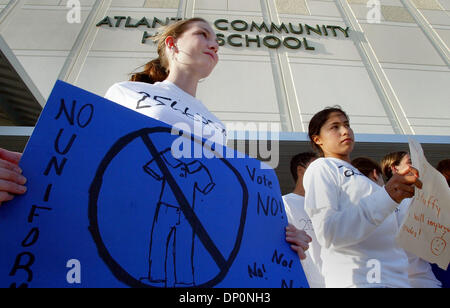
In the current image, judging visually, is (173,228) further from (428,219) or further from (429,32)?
(429,32)

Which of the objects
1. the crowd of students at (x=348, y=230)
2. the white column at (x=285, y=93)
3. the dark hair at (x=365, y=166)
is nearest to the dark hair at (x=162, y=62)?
the crowd of students at (x=348, y=230)

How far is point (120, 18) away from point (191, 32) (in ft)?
17.3

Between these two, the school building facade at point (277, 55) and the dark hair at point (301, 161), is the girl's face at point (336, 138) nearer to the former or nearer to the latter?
the dark hair at point (301, 161)

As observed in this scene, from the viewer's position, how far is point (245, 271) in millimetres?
750

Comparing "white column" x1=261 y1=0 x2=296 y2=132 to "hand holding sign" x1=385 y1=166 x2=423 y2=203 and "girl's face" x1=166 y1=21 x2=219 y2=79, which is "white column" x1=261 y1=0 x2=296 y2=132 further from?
"hand holding sign" x1=385 y1=166 x2=423 y2=203

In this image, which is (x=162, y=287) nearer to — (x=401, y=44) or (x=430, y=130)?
(x=430, y=130)

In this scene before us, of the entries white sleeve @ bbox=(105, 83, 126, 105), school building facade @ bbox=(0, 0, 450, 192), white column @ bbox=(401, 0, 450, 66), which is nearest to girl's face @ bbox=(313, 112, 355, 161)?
white sleeve @ bbox=(105, 83, 126, 105)

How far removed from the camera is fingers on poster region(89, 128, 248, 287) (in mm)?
640

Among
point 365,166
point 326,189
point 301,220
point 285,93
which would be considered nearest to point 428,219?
point 326,189

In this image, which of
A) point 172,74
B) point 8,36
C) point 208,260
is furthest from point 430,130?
point 8,36

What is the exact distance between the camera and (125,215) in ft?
2.19

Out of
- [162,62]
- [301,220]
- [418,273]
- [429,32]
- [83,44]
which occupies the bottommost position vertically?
[418,273]

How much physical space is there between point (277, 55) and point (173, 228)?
5.25 m

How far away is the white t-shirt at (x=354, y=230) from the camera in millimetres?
1126
